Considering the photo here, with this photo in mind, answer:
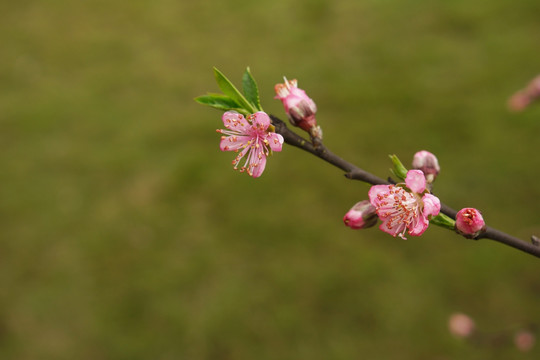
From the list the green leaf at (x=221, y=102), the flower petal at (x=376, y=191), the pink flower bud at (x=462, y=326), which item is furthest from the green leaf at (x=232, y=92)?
the pink flower bud at (x=462, y=326)

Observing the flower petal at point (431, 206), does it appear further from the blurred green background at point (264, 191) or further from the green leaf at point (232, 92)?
the blurred green background at point (264, 191)

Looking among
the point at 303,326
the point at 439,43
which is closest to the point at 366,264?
the point at 303,326

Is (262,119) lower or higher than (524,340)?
lower

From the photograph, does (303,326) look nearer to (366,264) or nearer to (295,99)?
(366,264)

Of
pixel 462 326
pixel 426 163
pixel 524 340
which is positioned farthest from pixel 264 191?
pixel 426 163

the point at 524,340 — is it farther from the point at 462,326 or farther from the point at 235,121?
the point at 235,121

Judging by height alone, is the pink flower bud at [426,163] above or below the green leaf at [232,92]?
above
